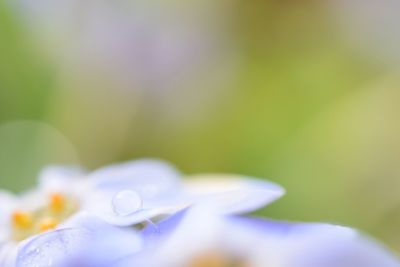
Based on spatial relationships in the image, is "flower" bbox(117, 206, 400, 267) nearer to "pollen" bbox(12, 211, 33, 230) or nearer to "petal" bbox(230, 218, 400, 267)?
"petal" bbox(230, 218, 400, 267)

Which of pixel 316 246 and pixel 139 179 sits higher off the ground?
pixel 139 179

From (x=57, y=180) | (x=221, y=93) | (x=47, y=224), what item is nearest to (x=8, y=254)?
(x=47, y=224)

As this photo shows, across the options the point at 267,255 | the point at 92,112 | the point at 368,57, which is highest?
the point at 92,112

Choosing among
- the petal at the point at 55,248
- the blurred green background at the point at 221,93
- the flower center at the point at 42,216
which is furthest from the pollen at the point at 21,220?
the blurred green background at the point at 221,93

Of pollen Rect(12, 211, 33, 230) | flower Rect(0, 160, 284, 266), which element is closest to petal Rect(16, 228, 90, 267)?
flower Rect(0, 160, 284, 266)

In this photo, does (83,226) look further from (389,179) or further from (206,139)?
(206,139)

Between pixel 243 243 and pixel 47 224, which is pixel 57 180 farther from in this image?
pixel 243 243

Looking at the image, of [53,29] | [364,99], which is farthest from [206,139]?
[53,29]
